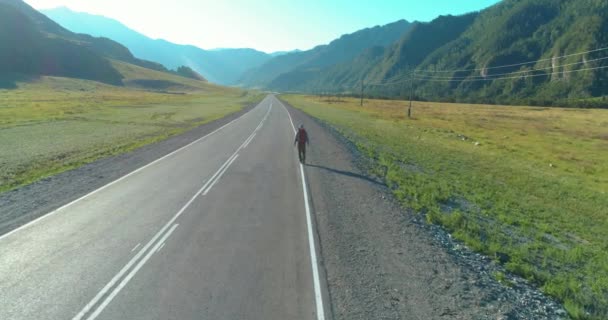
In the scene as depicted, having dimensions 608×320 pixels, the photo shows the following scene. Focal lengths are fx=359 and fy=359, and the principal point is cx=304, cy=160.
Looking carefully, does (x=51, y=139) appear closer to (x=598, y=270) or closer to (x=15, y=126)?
(x=15, y=126)

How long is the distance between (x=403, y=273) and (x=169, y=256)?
5.36 m

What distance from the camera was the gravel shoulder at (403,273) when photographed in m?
6.68

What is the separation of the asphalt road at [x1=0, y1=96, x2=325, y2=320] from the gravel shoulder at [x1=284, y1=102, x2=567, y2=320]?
0.62 meters

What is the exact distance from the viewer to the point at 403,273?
797 centimetres

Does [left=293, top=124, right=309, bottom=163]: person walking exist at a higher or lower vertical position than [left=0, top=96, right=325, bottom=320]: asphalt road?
higher

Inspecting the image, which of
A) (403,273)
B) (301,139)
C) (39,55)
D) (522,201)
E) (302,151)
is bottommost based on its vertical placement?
(522,201)

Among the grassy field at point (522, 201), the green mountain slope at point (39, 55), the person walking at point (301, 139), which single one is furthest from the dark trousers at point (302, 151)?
the green mountain slope at point (39, 55)

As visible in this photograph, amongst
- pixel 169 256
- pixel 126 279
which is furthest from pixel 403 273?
pixel 126 279

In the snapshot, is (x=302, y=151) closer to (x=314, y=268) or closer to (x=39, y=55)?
(x=314, y=268)

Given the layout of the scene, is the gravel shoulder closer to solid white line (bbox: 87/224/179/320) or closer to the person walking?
solid white line (bbox: 87/224/179/320)

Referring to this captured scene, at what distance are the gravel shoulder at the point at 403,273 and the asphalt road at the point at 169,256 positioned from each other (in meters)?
0.62

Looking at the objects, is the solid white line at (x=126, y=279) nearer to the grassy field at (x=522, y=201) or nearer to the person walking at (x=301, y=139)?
the grassy field at (x=522, y=201)

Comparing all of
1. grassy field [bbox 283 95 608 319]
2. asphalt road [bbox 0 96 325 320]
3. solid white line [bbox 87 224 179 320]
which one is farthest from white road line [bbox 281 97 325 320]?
grassy field [bbox 283 95 608 319]

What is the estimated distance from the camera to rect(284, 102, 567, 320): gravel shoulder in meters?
6.68
